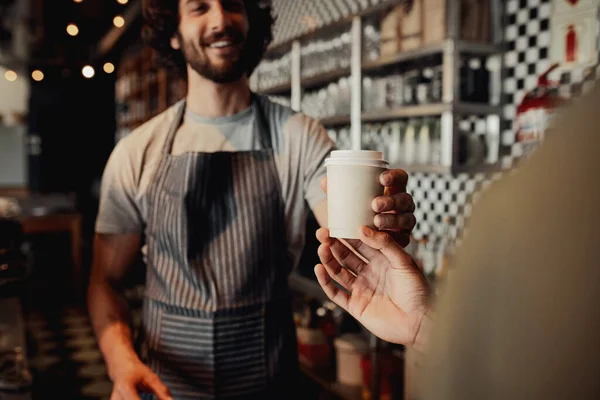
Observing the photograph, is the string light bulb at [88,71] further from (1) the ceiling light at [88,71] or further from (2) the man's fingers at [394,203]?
(2) the man's fingers at [394,203]

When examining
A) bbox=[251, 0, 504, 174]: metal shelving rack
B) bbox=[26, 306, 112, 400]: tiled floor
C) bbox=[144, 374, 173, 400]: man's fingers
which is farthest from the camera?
bbox=[26, 306, 112, 400]: tiled floor

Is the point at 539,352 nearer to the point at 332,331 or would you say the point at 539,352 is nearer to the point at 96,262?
the point at 96,262

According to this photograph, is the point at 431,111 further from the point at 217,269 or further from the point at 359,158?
the point at 359,158

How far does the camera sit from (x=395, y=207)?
95cm

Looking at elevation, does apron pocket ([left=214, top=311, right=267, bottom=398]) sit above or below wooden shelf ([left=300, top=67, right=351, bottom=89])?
below

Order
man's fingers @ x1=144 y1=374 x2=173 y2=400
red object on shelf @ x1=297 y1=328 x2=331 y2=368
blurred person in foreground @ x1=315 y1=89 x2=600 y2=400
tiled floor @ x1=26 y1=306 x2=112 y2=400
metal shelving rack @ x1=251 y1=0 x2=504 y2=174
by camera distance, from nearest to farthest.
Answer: blurred person in foreground @ x1=315 y1=89 x2=600 y2=400 < man's fingers @ x1=144 y1=374 x2=173 y2=400 < metal shelving rack @ x1=251 y1=0 x2=504 y2=174 < red object on shelf @ x1=297 y1=328 x2=331 y2=368 < tiled floor @ x1=26 y1=306 x2=112 y2=400

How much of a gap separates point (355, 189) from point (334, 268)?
158 mm

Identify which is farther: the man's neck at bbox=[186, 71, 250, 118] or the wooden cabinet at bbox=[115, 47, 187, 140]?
the wooden cabinet at bbox=[115, 47, 187, 140]

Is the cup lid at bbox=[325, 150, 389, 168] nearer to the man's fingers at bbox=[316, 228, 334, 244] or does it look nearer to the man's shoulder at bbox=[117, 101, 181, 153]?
the man's fingers at bbox=[316, 228, 334, 244]

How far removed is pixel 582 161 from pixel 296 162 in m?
1.27

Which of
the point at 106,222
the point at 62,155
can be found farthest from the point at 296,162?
the point at 62,155

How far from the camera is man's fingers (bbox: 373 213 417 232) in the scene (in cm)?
91

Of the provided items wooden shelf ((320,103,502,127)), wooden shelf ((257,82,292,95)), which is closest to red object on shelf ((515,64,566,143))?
wooden shelf ((320,103,502,127))

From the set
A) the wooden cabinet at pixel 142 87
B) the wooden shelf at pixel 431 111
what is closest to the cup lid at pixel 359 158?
the wooden shelf at pixel 431 111
